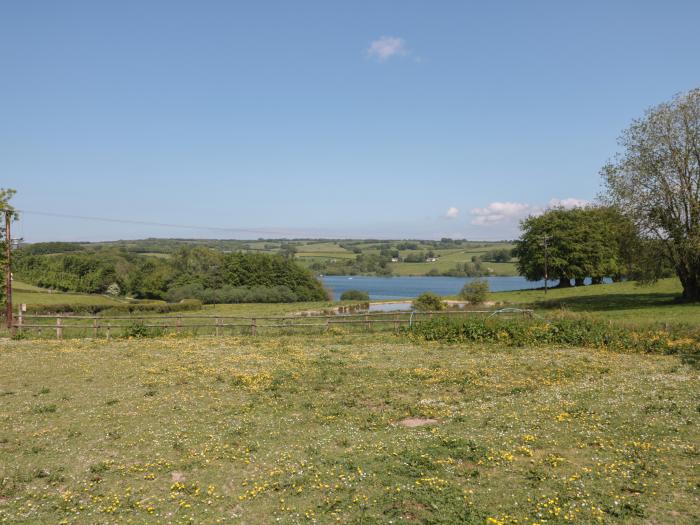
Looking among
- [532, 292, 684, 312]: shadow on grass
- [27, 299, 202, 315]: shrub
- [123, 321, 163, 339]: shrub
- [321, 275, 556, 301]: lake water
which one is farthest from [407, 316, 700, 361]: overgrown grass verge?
[321, 275, 556, 301]: lake water

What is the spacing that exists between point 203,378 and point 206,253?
11859cm

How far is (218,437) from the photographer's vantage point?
12859 millimetres

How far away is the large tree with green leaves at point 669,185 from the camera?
144 feet

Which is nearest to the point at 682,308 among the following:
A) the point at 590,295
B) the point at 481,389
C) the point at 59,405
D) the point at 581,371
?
the point at 590,295

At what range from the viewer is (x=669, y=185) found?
44.7 metres

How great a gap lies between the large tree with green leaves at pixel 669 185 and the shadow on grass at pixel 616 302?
2970 mm

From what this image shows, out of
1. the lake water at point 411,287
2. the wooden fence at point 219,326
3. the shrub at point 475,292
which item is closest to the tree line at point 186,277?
the lake water at point 411,287

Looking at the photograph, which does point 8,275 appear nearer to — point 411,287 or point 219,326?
point 219,326

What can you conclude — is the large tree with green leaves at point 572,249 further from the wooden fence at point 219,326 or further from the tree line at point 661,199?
the wooden fence at point 219,326

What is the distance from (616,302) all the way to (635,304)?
3.22m

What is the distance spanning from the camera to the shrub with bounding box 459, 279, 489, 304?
2584 inches

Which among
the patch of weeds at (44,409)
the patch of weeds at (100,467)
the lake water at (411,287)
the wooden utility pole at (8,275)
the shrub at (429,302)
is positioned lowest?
the lake water at (411,287)

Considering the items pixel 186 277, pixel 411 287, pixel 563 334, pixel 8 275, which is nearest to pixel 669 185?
pixel 563 334

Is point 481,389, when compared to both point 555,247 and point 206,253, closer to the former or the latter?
point 555,247
